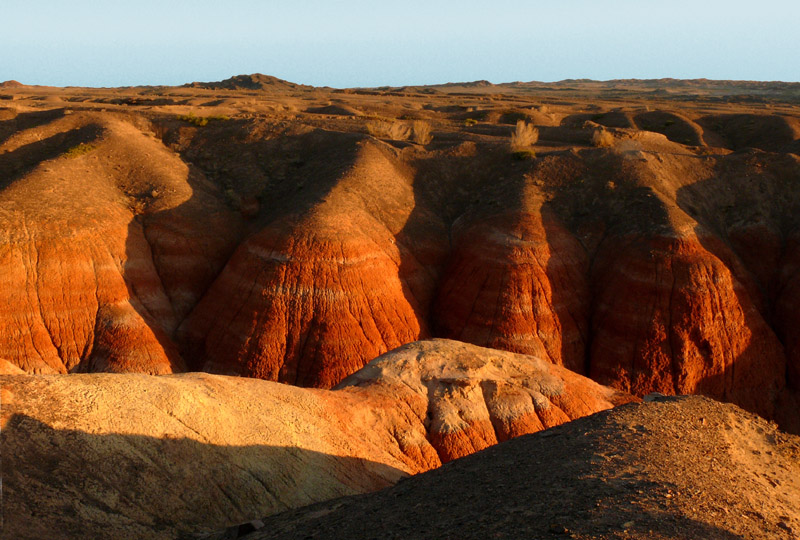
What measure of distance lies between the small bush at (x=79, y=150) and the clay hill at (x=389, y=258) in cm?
10

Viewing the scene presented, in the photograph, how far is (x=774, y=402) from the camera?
2961cm

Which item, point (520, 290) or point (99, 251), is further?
point (520, 290)

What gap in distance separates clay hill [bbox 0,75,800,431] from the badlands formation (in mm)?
122

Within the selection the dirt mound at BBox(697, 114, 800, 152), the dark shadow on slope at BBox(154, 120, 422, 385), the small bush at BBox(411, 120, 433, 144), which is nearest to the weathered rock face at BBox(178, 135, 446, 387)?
the dark shadow on slope at BBox(154, 120, 422, 385)

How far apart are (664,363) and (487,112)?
35.9 m

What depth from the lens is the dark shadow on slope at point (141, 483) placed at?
9.73 metres

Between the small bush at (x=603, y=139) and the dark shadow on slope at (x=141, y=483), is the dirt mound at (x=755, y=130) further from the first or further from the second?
the dark shadow on slope at (x=141, y=483)

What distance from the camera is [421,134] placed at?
41.2 metres

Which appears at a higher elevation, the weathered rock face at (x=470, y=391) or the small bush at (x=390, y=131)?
the small bush at (x=390, y=131)

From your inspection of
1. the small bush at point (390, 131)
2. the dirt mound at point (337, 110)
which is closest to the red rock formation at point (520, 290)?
the small bush at point (390, 131)

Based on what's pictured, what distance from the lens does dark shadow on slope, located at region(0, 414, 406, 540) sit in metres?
9.73

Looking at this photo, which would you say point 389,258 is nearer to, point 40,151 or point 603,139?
point 603,139

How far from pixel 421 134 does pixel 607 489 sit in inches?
1352

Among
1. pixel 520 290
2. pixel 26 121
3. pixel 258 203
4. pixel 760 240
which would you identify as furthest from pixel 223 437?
pixel 26 121
